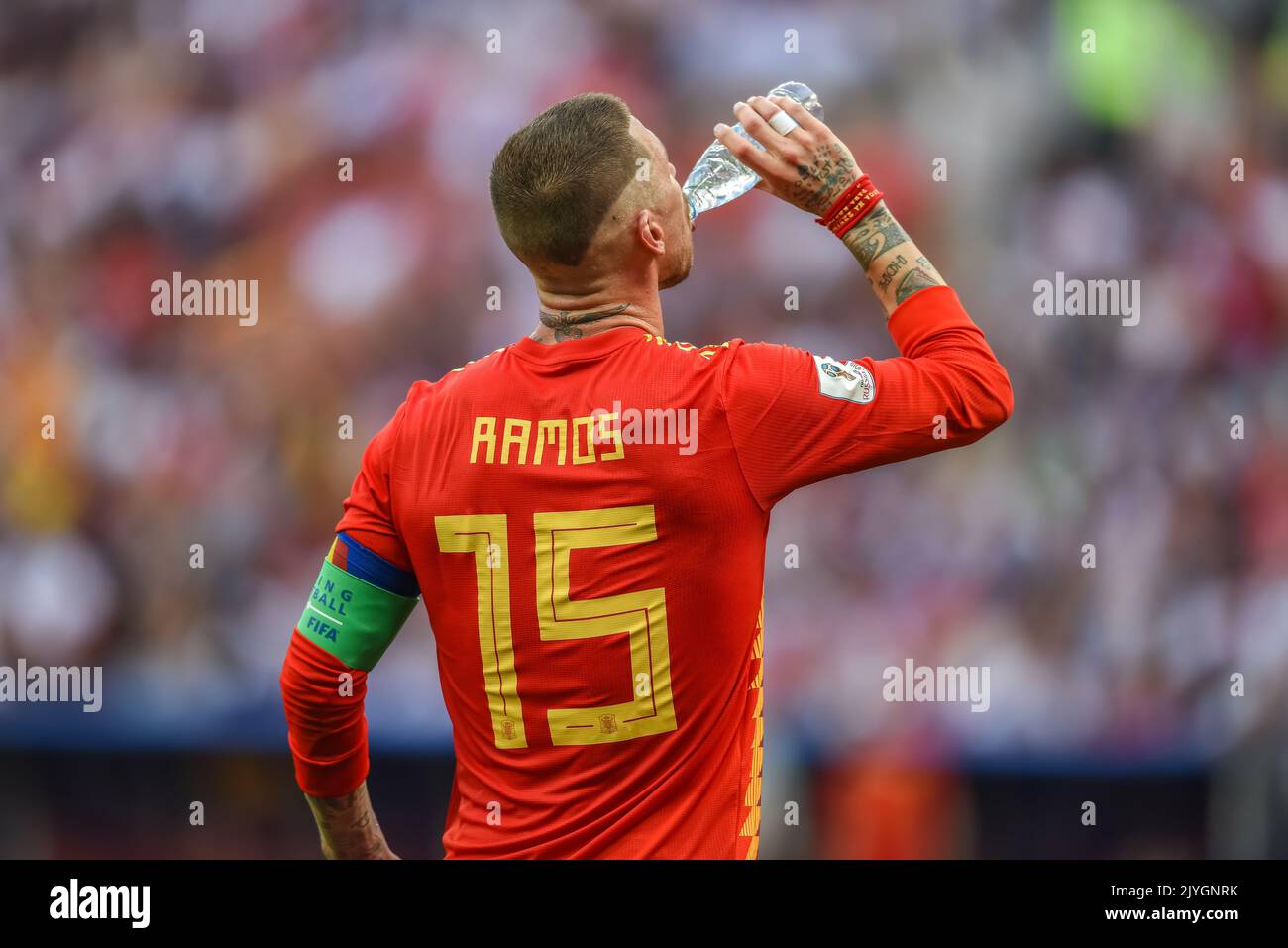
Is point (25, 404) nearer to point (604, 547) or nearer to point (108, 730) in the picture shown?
point (108, 730)

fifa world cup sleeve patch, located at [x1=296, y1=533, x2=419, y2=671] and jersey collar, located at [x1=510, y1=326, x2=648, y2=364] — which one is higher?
jersey collar, located at [x1=510, y1=326, x2=648, y2=364]

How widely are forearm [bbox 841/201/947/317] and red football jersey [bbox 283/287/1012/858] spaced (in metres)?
0.03

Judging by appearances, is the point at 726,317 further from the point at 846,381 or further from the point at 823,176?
the point at 846,381

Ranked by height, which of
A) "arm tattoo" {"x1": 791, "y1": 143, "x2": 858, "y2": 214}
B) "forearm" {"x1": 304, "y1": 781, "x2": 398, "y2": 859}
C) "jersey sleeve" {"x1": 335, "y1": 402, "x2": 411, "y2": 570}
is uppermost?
"arm tattoo" {"x1": 791, "y1": 143, "x2": 858, "y2": 214}

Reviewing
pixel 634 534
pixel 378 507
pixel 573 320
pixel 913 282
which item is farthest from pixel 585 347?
pixel 913 282

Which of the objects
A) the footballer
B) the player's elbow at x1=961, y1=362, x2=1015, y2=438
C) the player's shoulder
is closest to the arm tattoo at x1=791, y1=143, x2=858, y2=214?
the footballer

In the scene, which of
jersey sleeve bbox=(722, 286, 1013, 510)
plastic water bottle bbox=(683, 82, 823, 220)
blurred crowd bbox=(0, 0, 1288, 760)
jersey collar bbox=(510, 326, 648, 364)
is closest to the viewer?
jersey sleeve bbox=(722, 286, 1013, 510)

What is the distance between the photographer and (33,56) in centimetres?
560

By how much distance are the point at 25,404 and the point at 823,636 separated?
358 centimetres

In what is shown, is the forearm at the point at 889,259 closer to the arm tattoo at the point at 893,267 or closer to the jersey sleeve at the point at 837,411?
the arm tattoo at the point at 893,267

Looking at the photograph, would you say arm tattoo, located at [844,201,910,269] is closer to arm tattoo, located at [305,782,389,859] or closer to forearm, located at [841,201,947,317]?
forearm, located at [841,201,947,317]

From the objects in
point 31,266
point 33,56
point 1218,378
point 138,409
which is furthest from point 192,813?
point 1218,378

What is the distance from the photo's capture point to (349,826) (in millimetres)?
2279

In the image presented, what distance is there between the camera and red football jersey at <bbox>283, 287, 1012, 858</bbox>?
187 cm
